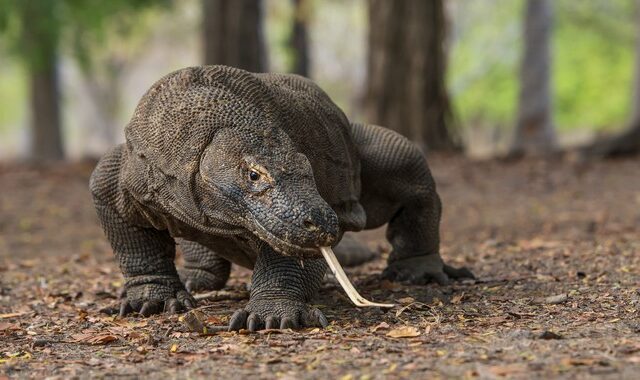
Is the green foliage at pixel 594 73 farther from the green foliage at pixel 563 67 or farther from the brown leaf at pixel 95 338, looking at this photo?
the brown leaf at pixel 95 338

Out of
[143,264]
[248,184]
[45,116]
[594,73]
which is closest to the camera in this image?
[248,184]

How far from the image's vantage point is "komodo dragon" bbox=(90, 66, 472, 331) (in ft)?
11.1

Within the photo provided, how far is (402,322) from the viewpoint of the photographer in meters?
3.74

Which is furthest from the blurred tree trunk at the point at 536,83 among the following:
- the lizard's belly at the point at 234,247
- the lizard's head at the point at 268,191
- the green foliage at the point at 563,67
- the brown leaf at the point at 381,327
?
the lizard's head at the point at 268,191

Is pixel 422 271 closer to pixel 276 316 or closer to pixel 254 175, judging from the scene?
pixel 276 316

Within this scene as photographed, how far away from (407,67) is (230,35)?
2006mm

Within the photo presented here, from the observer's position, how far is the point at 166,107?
374cm

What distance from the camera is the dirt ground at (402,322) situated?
3.04 metres

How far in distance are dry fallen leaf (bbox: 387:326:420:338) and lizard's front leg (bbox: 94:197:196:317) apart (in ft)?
3.41

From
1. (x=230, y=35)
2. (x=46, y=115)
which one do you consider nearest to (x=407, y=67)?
(x=230, y=35)

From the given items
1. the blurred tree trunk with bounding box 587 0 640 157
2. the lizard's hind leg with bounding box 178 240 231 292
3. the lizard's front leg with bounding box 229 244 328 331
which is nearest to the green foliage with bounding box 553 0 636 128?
the blurred tree trunk with bounding box 587 0 640 157

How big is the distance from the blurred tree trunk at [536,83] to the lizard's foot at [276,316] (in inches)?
438

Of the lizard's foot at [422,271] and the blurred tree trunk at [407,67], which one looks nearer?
the lizard's foot at [422,271]

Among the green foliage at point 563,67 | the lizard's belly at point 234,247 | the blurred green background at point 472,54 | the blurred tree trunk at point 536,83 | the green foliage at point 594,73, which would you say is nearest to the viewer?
the lizard's belly at point 234,247
